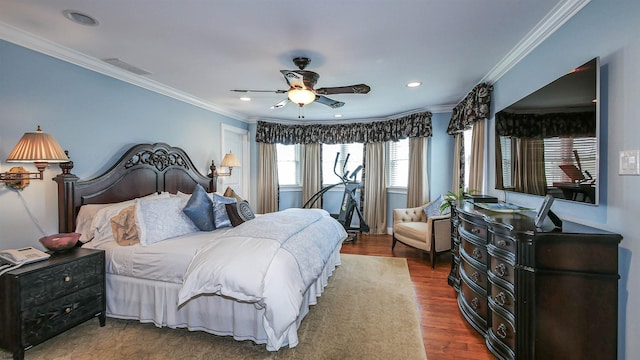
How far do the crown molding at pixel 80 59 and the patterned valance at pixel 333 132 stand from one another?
198cm

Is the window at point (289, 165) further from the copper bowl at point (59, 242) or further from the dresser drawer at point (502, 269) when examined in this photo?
the dresser drawer at point (502, 269)

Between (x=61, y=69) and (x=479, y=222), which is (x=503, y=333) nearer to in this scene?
(x=479, y=222)

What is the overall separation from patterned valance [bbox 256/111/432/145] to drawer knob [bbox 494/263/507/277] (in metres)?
3.78

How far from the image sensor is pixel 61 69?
109 inches

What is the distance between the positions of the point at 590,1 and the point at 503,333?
2222 millimetres

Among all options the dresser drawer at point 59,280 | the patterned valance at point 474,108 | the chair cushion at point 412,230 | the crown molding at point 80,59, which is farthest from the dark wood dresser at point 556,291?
the crown molding at point 80,59

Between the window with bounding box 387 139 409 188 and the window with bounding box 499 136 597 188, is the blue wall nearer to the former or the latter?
the window with bounding box 499 136 597 188

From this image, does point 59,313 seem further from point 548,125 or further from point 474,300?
point 548,125

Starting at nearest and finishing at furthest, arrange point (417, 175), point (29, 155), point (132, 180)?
point (29, 155)
point (132, 180)
point (417, 175)

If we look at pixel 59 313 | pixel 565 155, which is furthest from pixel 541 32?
pixel 59 313

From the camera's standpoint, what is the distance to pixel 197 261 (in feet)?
7.26

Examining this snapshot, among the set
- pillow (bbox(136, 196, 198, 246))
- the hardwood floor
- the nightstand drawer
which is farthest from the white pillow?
the hardwood floor

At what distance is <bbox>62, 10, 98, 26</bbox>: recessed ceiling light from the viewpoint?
212 centimetres

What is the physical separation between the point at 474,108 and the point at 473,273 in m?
2.11
